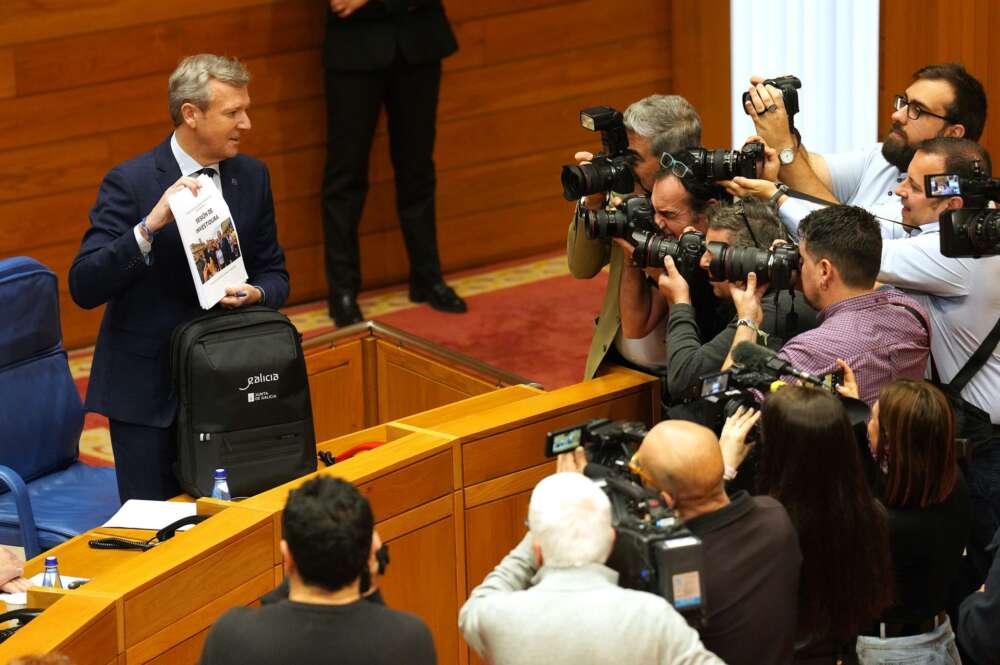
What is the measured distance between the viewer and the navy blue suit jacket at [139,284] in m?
3.75

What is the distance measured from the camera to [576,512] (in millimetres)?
2561

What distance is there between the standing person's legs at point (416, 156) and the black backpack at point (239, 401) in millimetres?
2529

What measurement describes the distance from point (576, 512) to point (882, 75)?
4241 millimetres

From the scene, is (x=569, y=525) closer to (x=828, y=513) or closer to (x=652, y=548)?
(x=652, y=548)

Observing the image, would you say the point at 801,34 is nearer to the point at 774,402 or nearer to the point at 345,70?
the point at 345,70

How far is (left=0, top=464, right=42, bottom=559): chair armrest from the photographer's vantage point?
3.95 meters

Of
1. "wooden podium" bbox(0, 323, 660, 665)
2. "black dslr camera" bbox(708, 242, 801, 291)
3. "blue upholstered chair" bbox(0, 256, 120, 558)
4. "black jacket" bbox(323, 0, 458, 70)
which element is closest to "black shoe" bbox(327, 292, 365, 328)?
"black jacket" bbox(323, 0, 458, 70)

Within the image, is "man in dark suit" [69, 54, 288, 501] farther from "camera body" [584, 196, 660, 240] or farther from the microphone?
the microphone

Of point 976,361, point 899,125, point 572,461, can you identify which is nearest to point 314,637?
point 572,461

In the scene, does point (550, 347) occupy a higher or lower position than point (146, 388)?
lower

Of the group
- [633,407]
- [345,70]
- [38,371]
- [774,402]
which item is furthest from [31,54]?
[774,402]

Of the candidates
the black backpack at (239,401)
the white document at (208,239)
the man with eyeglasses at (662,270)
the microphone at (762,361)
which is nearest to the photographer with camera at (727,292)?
the man with eyeglasses at (662,270)

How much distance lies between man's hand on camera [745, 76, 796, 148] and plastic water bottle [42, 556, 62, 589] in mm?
2131

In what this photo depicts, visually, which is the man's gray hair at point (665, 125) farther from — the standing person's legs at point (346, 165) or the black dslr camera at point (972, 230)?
the standing person's legs at point (346, 165)
